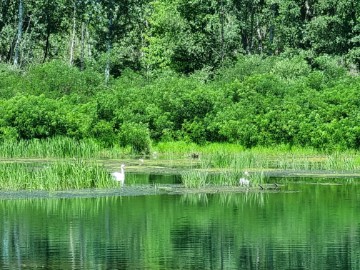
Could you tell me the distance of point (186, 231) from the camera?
803 inches

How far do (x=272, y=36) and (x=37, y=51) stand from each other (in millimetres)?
27284

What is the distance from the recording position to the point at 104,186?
2770 centimetres

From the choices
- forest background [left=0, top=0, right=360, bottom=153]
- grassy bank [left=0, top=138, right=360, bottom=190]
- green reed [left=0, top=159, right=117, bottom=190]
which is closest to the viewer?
green reed [left=0, top=159, right=117, bottom=190]

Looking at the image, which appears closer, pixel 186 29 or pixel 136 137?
pixel 136 137

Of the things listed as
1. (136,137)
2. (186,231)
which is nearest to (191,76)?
(136,137)

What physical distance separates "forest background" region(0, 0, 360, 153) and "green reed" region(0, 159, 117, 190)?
1383cm

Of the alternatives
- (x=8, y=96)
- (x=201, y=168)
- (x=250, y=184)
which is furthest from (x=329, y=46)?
(x=250, y=184)

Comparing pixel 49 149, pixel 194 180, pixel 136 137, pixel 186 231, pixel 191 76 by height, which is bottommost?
pixel 186 231

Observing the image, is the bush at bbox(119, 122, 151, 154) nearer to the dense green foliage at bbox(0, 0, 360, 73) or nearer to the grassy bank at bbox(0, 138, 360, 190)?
the grassy bank at bbox(0, 138, 360, 190)

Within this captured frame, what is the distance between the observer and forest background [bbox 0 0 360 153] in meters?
42.2

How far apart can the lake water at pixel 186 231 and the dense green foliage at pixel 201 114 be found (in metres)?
13.6

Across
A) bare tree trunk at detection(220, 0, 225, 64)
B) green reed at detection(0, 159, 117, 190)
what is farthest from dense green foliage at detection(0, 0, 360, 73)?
green reed at detection(0, 159, 117, 190)

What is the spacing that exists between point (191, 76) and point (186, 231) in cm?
3637

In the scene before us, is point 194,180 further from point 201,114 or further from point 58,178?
point 201,114
